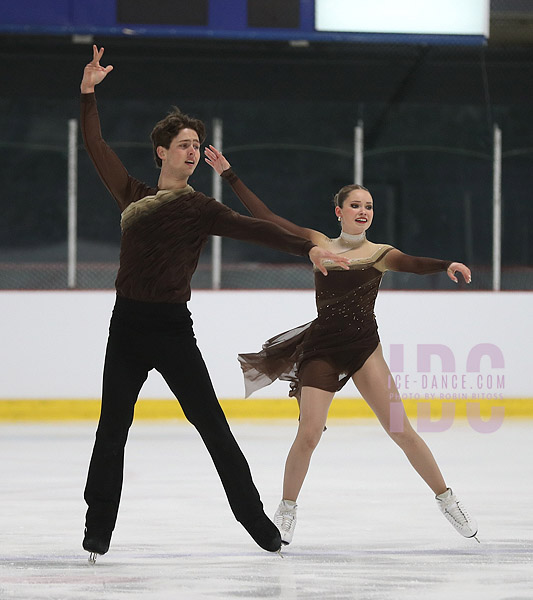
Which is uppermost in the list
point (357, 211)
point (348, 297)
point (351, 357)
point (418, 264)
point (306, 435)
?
point (357, 211)

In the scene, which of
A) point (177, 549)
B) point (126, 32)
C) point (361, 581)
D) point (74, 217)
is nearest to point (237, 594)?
point (361, 581)

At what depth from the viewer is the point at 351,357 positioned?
14.2 feet

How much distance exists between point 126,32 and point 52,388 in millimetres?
3312

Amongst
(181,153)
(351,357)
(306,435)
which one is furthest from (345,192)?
(306,435)

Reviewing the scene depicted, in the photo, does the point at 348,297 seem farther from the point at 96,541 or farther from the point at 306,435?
the point at 96,541

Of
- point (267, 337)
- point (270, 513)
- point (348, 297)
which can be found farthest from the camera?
point (267, 337)

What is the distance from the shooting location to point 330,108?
34.2 ft

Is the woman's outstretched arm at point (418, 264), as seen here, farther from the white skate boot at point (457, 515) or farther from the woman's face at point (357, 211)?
the white skate boot at point (457, 515)

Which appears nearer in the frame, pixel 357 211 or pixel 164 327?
pixel 164 327

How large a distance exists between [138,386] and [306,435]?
2.23 feet

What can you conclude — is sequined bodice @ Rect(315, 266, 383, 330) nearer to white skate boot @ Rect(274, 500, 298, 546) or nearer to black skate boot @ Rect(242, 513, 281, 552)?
white skate boot @ Rect(274, 500, 298, 546)

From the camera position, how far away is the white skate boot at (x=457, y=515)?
4316 mm

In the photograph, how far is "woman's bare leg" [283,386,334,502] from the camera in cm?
429

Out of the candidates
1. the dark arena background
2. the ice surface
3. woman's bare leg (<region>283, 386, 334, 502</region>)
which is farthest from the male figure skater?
the dark arena background
